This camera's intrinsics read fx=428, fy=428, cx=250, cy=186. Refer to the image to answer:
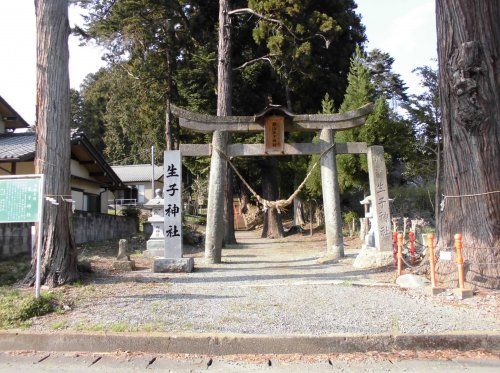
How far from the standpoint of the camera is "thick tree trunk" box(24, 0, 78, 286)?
7621mm

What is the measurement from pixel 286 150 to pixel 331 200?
6.33 ft

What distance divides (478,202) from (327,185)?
5.49 m

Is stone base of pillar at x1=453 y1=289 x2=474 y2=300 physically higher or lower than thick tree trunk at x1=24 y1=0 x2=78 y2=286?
lower

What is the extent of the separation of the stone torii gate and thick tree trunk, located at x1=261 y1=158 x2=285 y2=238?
455 inches

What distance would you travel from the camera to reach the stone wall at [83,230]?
41.8 ft

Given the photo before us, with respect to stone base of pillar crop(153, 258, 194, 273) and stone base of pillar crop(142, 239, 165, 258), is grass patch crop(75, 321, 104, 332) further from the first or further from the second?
stone base of pillar crop(142, 239, 165, 258)

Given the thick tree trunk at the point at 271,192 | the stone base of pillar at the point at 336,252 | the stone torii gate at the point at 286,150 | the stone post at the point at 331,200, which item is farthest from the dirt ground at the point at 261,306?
the thick tree trunk at the point at 271,192

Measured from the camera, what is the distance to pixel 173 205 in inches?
415

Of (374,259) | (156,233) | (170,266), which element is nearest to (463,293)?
(374,259)

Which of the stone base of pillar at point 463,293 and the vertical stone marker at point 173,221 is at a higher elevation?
the vertical stone marker at point 173,221

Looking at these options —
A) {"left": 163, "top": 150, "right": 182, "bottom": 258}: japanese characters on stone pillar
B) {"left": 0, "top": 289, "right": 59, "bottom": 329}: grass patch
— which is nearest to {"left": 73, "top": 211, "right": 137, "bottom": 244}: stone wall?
{"left": 163, "top": 150, "right": 182, "bottom": 258}: japanese characters on stone pillar

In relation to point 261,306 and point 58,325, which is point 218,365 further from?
point 58,325

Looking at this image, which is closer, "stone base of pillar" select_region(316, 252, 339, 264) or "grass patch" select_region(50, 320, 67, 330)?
"grass patch" select_region(50, 320, 67, 330)

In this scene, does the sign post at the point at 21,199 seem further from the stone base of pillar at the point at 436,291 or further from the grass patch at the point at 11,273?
the stone base of pillar at the point at 436,291
